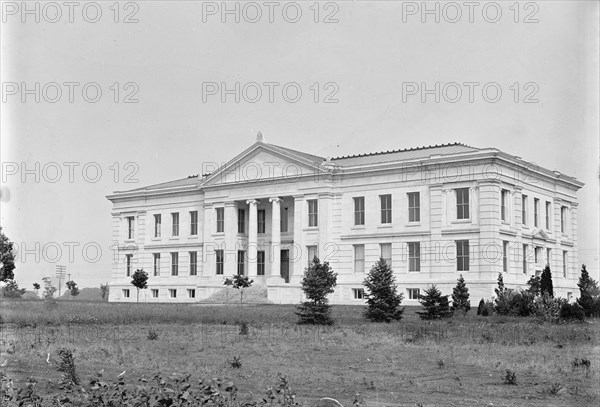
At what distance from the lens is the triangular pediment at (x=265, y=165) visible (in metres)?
55.2

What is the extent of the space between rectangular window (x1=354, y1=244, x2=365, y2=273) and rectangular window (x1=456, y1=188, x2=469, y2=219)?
24.8 feet

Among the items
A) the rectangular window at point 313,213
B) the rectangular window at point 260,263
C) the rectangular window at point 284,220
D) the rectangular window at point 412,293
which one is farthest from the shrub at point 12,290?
the rectangular window at point 412,293

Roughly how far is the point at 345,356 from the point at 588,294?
2199 cm

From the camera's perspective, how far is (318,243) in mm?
54562

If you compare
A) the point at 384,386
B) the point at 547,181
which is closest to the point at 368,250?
the point at 547,181

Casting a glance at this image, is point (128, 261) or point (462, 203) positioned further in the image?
point (128, 261)

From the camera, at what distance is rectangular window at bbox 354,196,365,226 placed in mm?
53469

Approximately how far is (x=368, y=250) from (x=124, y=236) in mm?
25037

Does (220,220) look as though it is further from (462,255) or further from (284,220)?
(462,255)

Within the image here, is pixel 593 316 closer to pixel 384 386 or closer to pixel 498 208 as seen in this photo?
pixel 498 208

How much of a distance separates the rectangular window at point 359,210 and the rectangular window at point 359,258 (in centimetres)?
159

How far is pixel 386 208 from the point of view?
52406 mm

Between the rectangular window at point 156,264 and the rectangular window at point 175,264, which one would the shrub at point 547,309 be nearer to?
the rectangular window at point 175,264

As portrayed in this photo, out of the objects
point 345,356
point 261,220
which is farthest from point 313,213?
point 345,356
